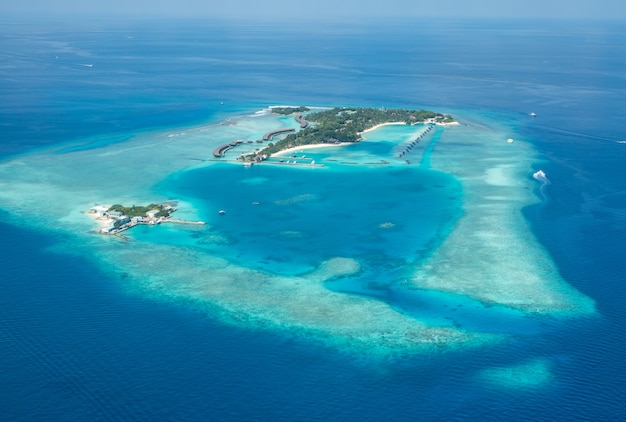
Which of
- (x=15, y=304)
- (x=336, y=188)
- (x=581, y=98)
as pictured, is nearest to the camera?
(x=15, y=304)


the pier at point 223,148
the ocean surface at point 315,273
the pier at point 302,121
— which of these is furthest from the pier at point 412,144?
the pier at point 223,148

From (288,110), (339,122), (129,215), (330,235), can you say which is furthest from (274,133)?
(330,235)

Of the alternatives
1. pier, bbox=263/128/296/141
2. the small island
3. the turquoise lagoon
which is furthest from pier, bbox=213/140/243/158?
the small island

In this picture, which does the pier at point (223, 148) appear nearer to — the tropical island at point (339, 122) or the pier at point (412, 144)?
the tropical island at point (339, 122)

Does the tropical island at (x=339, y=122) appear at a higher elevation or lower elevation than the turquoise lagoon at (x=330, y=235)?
higher

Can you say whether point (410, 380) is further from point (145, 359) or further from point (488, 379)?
point (145, 359)

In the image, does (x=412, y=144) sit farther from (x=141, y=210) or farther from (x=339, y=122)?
(x=141, y=210)

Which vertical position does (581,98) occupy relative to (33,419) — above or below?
above

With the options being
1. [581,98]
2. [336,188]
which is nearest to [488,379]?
[336,188]

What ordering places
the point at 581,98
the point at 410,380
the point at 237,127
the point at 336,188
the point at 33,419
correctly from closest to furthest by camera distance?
the point at 33,419
the point at 410,380
the point at 336,188
the point at 237,127
the point at 581,98
